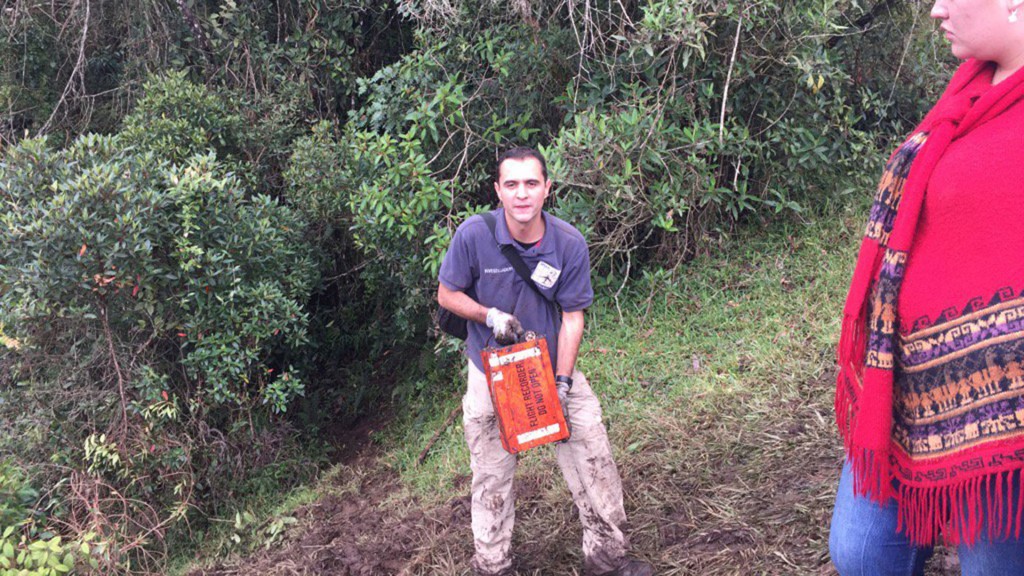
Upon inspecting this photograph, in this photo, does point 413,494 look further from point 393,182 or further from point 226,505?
point 393,182

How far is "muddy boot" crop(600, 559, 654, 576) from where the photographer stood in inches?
134

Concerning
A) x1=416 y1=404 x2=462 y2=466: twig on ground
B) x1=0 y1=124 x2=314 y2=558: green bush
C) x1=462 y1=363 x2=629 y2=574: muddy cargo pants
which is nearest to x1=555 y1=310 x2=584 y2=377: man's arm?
x1=462 y1=363 x2=629 y2=574: muddy cargo pants

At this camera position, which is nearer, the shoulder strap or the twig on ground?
the shoulder strap

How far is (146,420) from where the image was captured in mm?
5570

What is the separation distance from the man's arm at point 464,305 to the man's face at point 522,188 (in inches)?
14.2

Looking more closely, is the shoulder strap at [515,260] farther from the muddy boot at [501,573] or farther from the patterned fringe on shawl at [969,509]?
the patterned fringe on shawl at [969,509]

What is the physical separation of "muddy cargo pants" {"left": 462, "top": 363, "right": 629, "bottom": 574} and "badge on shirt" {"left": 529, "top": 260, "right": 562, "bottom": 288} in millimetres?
416

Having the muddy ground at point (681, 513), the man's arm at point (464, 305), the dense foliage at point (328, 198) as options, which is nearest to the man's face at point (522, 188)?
the man's arm at point (464, 305)

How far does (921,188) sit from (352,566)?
11.4 feet

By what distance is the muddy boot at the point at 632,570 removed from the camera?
340 cm

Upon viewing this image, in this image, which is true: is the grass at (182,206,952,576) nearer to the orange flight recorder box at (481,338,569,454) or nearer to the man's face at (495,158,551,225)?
the orange flight recorder box at (481,338,569,454)

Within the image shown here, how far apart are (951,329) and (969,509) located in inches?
14.0

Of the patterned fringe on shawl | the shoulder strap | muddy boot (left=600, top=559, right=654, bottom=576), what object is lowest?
muddy boot (left=600, top=559, right=654, bottom=576)

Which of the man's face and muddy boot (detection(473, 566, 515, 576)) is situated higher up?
the man's face
